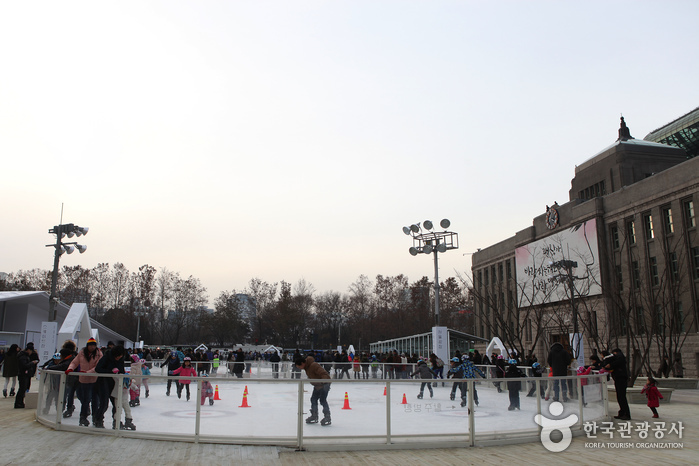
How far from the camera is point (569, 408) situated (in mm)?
9727

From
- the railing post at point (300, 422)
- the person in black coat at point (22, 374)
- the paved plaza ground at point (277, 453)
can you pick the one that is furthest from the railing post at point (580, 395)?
the person in black coat at point (22, 374)

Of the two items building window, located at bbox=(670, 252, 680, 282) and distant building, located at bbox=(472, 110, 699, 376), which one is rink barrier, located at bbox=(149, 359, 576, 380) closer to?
distant building, located at bbox=(472, 110, 699, 376)

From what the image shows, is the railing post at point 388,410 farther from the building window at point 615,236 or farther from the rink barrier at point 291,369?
the building window at point 615,236

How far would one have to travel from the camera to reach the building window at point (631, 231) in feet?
128

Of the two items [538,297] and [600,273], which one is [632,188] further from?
[538,297]

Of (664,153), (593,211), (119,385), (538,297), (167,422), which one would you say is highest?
(664,153)

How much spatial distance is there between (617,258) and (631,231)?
2.29 metres

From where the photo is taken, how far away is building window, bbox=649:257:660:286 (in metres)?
36.6

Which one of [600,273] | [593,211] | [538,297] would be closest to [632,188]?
[593,211]

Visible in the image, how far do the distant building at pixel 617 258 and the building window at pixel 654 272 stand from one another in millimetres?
69

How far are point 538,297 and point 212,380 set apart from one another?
4424cm

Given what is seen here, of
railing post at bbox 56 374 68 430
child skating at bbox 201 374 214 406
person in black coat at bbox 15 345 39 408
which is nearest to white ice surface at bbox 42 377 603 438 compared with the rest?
child skating at bbox 201 374 214 406

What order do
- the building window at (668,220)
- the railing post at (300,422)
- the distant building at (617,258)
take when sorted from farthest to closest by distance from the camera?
the building window at (668,220), the distant building at (617,258), the railing post at (300,422)

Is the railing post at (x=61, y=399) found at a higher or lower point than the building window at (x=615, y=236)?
lower
